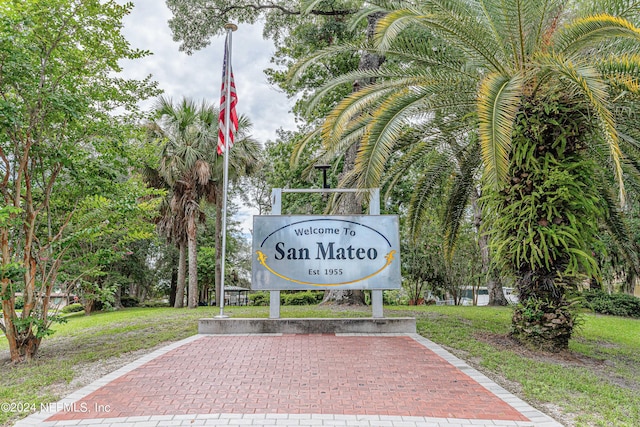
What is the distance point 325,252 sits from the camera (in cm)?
859

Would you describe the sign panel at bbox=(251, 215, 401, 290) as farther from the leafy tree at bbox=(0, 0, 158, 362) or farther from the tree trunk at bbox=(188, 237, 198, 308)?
the tree trunk at bbox=(188, 237, 198, 308)

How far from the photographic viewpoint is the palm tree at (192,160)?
55.0 feet

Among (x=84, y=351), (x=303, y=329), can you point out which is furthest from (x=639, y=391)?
(x=84, y=351)

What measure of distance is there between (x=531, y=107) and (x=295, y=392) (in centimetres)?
583

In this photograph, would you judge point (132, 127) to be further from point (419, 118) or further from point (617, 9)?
point (617, 9)

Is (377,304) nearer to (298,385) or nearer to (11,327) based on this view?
(298,385)

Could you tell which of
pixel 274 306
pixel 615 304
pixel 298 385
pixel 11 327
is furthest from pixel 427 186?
pixel 615 304

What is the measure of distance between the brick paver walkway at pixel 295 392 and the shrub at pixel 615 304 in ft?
40.4

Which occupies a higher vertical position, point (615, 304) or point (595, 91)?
point (595, 91)

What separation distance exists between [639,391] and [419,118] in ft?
17.7

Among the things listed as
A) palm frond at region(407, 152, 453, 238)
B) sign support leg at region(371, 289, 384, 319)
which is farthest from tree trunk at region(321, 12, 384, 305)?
sign support leg at region(371, 289, 384, 319)

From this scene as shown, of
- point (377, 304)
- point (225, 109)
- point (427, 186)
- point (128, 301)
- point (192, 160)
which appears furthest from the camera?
point (128, 301)

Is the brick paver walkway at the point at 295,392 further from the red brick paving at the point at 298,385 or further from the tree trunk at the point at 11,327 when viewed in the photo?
the tree trunk at the point at 11,327

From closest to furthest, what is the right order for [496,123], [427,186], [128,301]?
[496,123]
[427,186]
[128,301]
